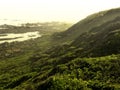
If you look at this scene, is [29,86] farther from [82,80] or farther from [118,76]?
[118,76]

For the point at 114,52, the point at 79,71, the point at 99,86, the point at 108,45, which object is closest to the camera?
the point at 99,86

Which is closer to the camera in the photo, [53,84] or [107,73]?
[53,84]

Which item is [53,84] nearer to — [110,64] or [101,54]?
[110,64]

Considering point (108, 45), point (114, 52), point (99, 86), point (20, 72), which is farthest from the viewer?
point (20, 72)

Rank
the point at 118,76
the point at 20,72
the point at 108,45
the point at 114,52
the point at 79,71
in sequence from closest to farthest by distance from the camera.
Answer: the point at 118,76 < the point at 79,71 < the point at 114,52 < the point at 108,45 < the point at 20,72

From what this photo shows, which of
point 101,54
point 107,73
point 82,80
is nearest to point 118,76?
point 107,73

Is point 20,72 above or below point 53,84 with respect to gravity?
below

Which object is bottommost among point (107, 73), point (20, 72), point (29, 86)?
point (20, 72)

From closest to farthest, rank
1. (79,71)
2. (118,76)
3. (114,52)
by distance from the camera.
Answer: (118,76) → (79,71) → (114,52)

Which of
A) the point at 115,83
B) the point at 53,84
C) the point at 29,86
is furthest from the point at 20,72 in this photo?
the point at 115,83
